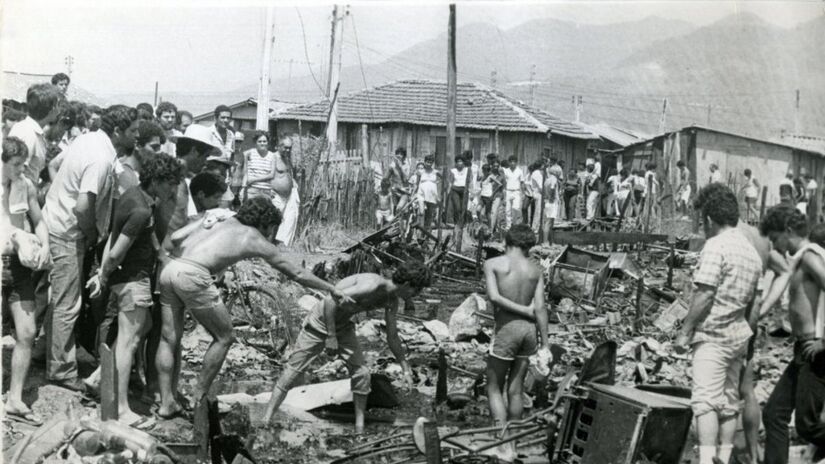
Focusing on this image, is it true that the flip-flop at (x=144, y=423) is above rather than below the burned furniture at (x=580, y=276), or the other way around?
below

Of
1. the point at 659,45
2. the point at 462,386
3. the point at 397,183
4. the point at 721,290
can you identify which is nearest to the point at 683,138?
the point at 397,183

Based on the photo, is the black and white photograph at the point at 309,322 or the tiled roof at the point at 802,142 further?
the tiled roof at the point at 802,142

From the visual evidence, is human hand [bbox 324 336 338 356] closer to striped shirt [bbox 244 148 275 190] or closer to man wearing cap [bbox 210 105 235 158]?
man wearing cap [bbox 210 105 235 158]

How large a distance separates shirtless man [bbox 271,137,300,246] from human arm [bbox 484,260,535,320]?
239 inches

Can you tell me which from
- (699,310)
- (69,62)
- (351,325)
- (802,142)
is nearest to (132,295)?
(351,325)

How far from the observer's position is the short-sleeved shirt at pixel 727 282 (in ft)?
20.5

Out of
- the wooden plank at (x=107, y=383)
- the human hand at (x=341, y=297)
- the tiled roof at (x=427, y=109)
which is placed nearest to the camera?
the wooden plank at (x=107, y=383)

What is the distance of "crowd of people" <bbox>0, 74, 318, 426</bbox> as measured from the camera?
650cm

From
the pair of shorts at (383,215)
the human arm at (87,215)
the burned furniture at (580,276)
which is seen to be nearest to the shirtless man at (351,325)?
the human arm at (87,215)

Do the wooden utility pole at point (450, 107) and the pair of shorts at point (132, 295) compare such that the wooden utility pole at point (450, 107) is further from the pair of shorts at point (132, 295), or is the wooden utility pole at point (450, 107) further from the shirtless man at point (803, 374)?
the shirtless man at point (803, 374)

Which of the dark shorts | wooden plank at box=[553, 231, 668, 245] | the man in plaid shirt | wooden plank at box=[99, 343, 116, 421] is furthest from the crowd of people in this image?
wooden plank at box=[553, 231, 668, 245]

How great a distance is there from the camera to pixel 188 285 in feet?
22.0

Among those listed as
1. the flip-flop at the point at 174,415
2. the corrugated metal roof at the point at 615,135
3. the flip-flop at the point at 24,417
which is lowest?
the flip-flop at the point at 174,415

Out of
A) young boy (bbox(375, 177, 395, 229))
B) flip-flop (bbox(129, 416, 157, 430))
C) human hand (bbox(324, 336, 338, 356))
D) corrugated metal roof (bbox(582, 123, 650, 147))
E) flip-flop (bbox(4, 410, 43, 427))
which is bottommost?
flip-flop (bbox(129, 416, 157, 430))
